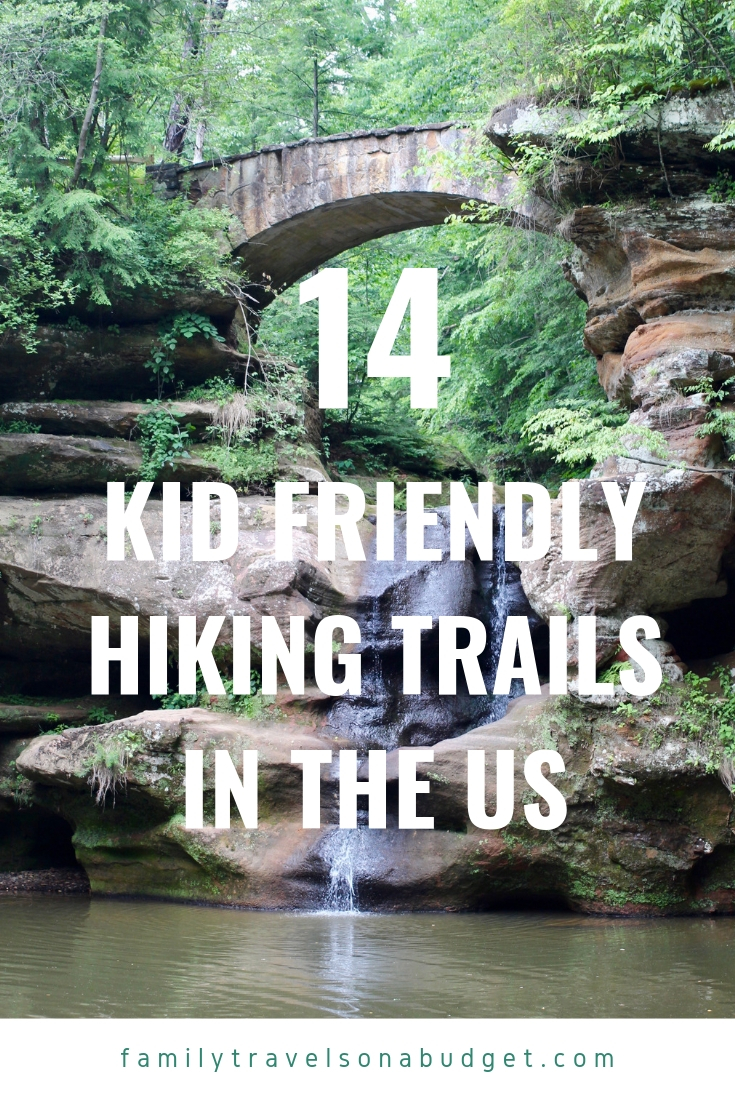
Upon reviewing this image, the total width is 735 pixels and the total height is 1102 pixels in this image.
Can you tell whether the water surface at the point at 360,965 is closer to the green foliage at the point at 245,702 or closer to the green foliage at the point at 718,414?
the green foliage at the point at 245,702

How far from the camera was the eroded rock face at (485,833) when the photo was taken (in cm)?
1011

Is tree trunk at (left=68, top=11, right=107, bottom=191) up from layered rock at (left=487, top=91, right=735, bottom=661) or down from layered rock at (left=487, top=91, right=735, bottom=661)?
up

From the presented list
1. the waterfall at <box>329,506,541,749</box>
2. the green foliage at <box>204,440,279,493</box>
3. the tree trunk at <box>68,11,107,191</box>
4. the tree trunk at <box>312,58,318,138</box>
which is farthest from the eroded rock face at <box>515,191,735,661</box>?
the tree trunk at <box>312,58,318,138</box>

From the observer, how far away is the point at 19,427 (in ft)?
48.9

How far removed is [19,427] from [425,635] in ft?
21.9

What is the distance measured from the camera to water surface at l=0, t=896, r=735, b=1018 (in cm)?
674

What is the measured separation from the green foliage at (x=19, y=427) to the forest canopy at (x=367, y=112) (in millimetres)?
1424

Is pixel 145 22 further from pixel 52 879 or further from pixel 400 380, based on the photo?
pixel 52 879

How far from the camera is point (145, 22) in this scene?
51.4ft

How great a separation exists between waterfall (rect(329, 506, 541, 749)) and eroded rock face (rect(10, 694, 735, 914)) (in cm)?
114

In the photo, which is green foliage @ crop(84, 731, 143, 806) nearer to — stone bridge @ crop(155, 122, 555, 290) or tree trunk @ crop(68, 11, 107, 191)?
tree trunk @ crop(68, 11, 107, 191)

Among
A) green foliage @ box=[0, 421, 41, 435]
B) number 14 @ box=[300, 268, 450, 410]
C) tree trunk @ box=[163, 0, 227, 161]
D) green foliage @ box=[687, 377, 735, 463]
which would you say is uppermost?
tree trunk @ box=[163, 0, 227, 161]

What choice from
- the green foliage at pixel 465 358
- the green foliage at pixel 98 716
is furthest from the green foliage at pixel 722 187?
the green foliage at pixel 98 716

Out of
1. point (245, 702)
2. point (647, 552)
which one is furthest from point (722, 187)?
point (245, 702)
